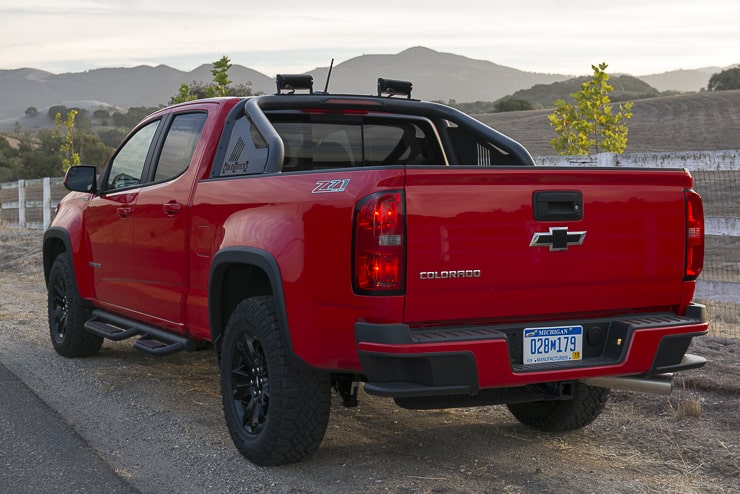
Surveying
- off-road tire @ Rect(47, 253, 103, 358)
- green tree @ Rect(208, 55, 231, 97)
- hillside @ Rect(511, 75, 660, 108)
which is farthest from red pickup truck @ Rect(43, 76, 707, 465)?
hillside @ Rect(511, 75, 660, 108)

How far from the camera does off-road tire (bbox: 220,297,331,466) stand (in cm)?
470

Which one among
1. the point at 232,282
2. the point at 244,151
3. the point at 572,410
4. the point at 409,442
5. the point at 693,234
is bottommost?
the point at 409,442

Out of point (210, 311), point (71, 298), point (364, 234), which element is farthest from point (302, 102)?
point (71, 298)

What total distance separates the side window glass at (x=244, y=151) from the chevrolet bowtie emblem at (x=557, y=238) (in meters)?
1.63

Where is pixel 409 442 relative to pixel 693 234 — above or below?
below

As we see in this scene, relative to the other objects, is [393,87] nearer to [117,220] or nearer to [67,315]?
[117,220]

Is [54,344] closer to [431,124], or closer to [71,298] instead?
[71,298]

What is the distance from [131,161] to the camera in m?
7.09

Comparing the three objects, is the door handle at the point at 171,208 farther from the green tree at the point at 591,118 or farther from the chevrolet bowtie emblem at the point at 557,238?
the green tree at the point at 591,118

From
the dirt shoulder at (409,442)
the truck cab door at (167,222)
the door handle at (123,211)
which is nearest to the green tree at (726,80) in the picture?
the dirt shoulder at (409,442)

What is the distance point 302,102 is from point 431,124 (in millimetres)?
961

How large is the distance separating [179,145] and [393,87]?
1.46m

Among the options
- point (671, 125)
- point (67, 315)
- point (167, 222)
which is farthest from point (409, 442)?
point (671, 125)

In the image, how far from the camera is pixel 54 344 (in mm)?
8031
